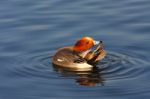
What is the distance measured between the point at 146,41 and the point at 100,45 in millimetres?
1536

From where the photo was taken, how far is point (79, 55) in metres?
15.5

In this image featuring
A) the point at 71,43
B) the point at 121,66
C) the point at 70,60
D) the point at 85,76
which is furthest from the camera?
the point at 71,43

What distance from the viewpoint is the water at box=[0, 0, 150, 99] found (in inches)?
548

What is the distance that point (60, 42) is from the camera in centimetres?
1692

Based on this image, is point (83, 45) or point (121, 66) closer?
point (121, 66)

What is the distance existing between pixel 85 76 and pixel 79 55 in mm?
791

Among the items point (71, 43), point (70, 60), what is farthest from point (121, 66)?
point (71, 43)

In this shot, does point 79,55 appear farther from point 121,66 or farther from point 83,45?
point 121,66

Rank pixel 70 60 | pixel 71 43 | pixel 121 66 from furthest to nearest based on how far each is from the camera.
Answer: pixel 71 43
pixel 70 60
pixel 121 66

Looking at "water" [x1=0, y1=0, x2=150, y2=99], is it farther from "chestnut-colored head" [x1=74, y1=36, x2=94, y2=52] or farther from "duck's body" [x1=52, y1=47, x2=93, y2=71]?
"chestnut-colored head" [x1=74, y1=36, x2=94, y2=52]

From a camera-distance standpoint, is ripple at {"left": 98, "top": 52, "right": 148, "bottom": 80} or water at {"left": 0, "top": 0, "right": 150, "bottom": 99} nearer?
water at {"left": 0, "top": 0, "right": 150, "bottom": 99}

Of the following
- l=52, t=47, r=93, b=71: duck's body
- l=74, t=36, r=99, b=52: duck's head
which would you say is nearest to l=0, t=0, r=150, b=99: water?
l=52, t=47, r=93, b=71: duck's body

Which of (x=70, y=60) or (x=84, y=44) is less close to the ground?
(x=84, y=44)

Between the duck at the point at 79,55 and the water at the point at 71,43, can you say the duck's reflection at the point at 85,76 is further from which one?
the duck at the point at 79,55
